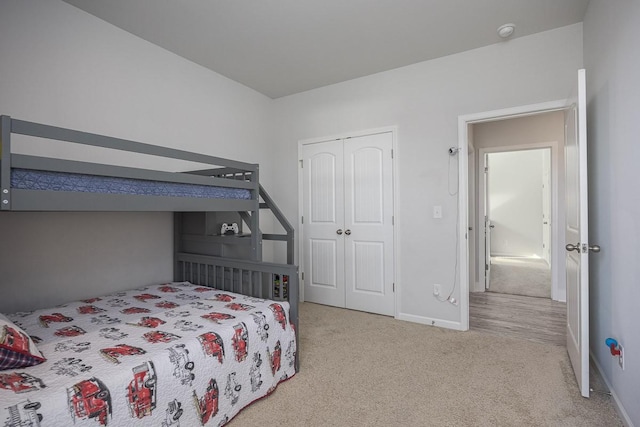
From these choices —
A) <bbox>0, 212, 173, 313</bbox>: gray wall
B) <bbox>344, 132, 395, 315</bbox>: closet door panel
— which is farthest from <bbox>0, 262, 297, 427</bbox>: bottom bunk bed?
<bbox>344, 132, 395, 315</bbox>: closet door panel

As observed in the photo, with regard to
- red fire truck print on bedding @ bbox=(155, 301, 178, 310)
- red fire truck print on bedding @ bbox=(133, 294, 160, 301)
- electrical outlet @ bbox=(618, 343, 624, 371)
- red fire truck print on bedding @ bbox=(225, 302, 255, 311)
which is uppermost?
red fire truck print on bedding @ bbox=(225, 302, 255, 311)

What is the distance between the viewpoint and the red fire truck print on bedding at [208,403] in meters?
1.50

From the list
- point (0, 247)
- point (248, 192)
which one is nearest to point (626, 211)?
point (248, 192)

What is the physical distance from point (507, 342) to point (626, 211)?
1.47 meters

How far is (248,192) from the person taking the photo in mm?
2354

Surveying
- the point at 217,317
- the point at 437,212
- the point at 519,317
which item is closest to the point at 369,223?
the point at 437,212

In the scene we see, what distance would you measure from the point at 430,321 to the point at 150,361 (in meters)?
2.49

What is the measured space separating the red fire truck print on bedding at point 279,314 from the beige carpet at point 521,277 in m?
3.48

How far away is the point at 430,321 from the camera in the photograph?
308cm

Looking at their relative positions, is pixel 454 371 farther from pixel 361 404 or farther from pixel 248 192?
pixel 248 192

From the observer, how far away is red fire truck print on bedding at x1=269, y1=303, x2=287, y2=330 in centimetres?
204

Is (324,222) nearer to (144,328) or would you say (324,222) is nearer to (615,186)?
(144,328)

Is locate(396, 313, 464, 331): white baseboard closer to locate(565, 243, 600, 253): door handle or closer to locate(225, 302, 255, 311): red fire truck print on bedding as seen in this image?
locate(565, 243, 600, 253): door handle

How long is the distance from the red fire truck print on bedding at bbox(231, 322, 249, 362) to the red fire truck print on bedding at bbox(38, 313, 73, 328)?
0.96 m
